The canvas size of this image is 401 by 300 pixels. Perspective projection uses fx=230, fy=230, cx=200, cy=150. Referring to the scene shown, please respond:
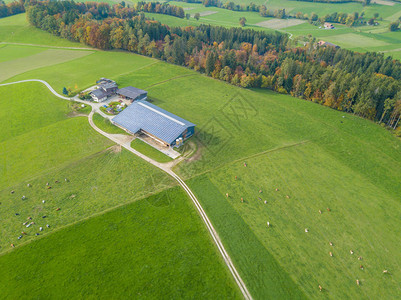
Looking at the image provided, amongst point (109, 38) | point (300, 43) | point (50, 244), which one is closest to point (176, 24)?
point (109, 38)

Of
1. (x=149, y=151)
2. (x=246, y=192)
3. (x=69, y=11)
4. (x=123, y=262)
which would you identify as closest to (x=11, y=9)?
(x=69, y=11)

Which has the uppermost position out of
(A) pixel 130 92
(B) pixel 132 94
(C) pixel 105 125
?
(A) pixel 130 92

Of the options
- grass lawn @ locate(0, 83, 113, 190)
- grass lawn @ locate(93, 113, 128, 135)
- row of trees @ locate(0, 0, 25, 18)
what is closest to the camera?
grass lawn @ locate(0, 83, 113, 190)

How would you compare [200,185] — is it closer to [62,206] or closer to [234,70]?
[62,206]

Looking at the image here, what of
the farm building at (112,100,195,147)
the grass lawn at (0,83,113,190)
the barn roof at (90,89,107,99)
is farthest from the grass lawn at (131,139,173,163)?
the barn roof at (90,89,107,99)

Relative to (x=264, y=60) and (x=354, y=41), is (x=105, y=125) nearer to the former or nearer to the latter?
(x=264, y=60)

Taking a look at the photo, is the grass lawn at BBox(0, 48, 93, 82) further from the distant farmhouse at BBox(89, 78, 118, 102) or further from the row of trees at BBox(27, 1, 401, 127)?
the distant farmhouse at BBox(89, 78, 118, 102)

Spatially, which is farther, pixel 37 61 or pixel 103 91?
pixel 37 61

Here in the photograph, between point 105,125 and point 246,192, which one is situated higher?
point 105,125
